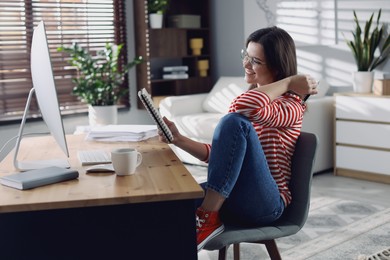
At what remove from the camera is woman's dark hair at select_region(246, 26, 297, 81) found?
193 cm

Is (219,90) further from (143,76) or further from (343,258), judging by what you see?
(343,258)

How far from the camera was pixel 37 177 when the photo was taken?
5.30 ft

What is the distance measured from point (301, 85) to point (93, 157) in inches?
28.4

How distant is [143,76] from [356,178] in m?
2.32

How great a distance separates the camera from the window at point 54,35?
5.03 m

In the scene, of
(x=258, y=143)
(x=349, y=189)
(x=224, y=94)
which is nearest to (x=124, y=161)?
(x=258, y=143)

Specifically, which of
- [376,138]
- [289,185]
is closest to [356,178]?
[376,138]

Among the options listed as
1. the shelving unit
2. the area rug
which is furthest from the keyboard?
the shelving unit

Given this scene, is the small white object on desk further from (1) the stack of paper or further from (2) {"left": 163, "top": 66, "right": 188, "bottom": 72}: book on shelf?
(2) {"left": 163, "top": 66, "right": 188, "bottom": 72}: book on shelf

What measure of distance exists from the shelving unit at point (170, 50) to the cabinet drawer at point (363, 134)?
1.94m

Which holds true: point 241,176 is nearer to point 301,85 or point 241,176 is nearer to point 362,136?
point 301,85

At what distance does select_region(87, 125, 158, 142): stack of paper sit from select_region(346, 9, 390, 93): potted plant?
251 centimetres

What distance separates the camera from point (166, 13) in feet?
19.8

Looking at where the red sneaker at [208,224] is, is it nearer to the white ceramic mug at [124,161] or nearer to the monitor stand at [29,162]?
the white ceramic mug at [124,161]
